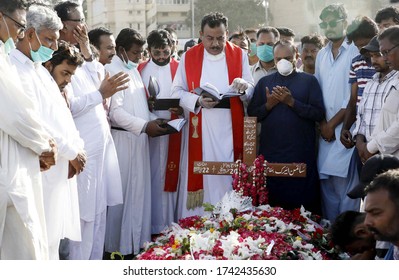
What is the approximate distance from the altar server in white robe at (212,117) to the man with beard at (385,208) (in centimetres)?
323

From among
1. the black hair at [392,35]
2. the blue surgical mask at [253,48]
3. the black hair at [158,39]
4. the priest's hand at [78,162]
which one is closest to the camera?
the priest's hand at [78,162]

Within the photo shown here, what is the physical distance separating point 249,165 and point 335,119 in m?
0.95

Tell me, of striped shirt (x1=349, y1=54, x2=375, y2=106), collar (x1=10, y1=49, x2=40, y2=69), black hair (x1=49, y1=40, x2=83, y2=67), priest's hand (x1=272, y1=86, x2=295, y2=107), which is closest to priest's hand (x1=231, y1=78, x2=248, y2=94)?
priest's hand (x1=272, y1=86, x2=295, y2=107)

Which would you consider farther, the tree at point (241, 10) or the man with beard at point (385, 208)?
the tree at point (241, 10)

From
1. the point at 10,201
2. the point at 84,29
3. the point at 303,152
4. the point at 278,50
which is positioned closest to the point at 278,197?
the point at 303,152

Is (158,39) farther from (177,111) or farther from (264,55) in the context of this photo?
(264,55)

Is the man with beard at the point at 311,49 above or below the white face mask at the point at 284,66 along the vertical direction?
above

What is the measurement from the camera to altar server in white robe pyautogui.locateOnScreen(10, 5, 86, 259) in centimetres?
517

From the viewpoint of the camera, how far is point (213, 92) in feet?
22.6

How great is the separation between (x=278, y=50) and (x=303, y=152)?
101cm

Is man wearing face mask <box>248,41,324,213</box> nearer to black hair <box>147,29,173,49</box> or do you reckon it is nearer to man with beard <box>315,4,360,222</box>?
man with beard <box>315,4,360,222</box>

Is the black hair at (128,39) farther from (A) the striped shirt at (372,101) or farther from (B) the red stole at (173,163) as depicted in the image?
(A) the striped shirt at (372,101)

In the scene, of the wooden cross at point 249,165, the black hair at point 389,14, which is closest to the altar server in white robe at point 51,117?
the wooden cross at point 249,165

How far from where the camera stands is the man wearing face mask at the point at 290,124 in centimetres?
686
